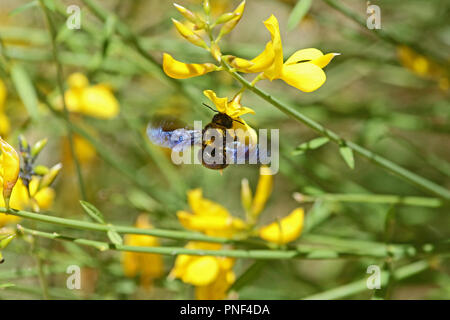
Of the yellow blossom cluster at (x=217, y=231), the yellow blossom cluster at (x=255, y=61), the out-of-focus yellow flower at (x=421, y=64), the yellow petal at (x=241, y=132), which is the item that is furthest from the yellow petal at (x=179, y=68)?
the out-of-focus yellow flower at (x=421, y=64)

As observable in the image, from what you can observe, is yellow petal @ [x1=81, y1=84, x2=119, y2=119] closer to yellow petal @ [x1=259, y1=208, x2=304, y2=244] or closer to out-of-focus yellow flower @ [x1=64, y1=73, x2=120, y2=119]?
out-of-focus yellow flower @ [x1=64, y1=73, x2=120, y2=119]

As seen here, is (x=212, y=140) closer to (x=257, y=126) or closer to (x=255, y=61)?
(x=255, y=61)

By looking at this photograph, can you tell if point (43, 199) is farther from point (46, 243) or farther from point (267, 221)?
point (267, 221)

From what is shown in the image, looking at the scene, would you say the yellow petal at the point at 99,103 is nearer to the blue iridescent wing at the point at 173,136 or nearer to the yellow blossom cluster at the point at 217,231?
the yellow blossom cluster at the point at 217,231

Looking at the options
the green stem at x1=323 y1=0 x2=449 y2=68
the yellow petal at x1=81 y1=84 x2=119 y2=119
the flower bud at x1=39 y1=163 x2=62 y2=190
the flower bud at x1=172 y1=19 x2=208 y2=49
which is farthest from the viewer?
the yellow petal at x1=81 y1=84 x2=119 y2=119

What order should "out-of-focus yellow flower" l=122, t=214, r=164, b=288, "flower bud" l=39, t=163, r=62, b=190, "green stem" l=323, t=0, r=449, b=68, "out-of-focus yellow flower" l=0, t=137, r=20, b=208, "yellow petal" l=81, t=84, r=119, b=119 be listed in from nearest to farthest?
"out-of-focus yellow flower" l=0, t=137, r=20, b=208 < "flower bud" l=39, t=163, r=62, b=190 < "green stem" l=323, t=0, r=449, b=68 < "out-of-focus yellow flower" l=122, t=214, r=164, b=288 < "yellow petal" l=81, t=84, r=119, b=119

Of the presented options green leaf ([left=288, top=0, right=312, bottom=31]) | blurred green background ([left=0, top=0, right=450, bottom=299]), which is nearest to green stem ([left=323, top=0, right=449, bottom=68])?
blurred green background ([left=0, top=0, right=450, bottom=299])
